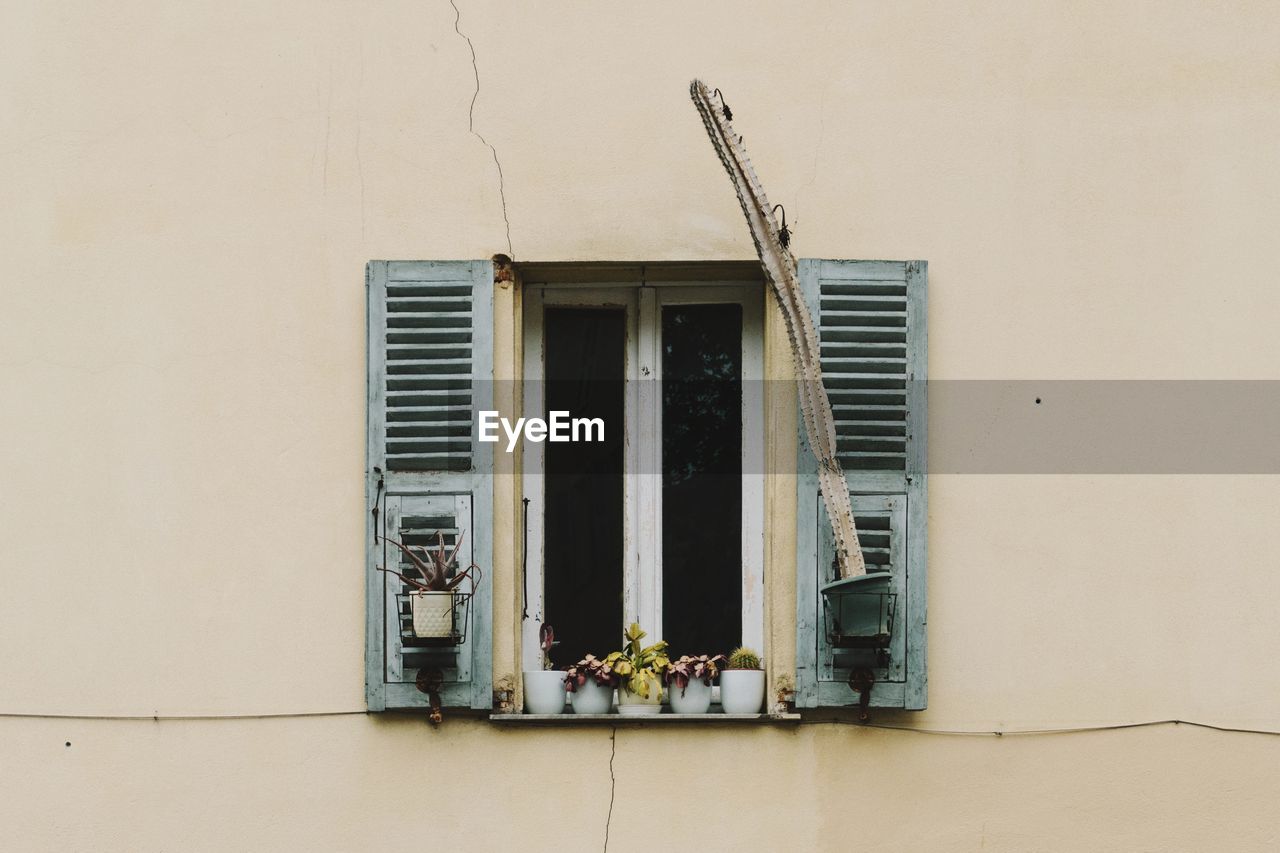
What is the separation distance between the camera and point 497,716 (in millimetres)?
5477

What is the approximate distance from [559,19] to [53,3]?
1558 mm

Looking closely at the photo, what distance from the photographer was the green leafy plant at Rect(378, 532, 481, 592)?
5.34 metres

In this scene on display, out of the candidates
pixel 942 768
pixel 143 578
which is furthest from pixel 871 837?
pixel 143 578

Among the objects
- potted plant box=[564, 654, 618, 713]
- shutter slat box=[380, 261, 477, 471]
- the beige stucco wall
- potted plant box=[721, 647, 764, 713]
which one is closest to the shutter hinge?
the beige stucco wall

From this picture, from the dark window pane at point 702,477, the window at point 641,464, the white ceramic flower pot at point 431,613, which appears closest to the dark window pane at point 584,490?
the window at point 641,464

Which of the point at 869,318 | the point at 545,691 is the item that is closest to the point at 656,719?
the point at 545,691

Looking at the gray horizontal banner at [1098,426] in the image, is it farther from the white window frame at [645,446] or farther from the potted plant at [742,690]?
the potted plant at [742,690]

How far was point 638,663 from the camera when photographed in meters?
5.51

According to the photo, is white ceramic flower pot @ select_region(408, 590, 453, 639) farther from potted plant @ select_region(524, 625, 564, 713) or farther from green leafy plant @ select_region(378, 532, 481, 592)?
potted plant @ select_region(524, 625, 564, 713)

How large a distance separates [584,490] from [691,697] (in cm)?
75

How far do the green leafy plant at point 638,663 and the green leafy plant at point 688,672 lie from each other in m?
0.03

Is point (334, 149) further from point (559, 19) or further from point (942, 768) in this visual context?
point (942, 768)

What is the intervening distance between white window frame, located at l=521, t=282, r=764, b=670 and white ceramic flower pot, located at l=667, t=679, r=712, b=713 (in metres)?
0.26

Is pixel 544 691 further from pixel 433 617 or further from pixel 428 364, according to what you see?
pixel 428 364
